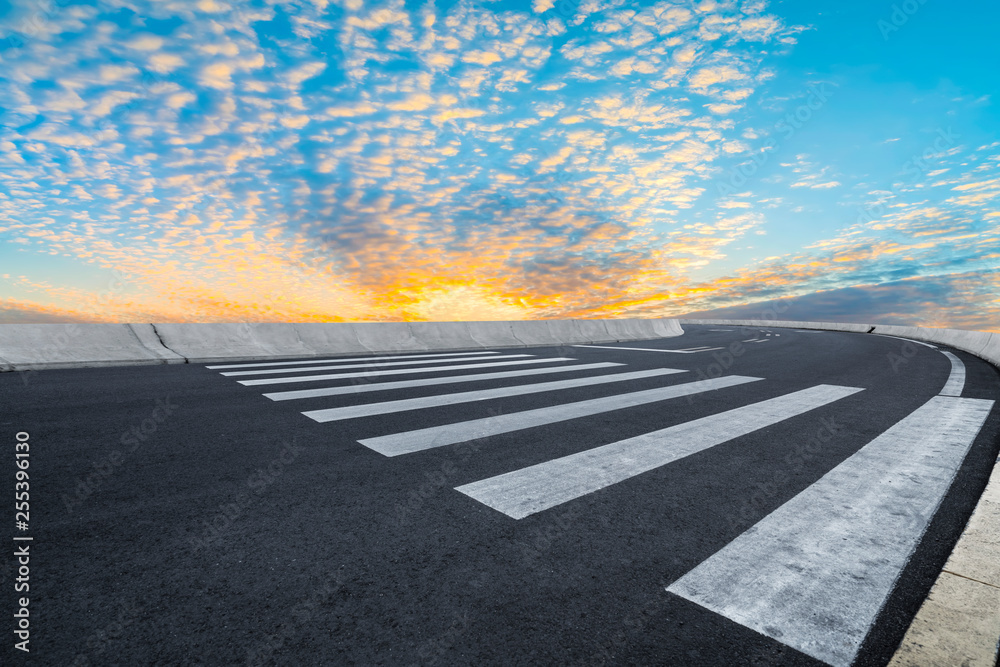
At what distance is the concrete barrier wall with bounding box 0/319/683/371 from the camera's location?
8731 mm

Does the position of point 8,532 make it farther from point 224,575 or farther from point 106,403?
point 106,403

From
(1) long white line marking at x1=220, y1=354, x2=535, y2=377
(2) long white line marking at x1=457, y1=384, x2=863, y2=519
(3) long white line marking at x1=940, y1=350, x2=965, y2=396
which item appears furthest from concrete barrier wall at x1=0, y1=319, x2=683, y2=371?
(3) long white line marking at x1=940, y1=350, x2=965, y2=396

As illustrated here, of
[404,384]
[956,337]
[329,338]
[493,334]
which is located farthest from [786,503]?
[956,337]

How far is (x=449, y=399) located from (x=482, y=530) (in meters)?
3.52

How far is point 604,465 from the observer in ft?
11.8

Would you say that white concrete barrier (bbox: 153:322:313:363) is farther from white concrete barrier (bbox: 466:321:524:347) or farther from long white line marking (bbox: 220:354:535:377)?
white concrete barrier (bbox: 466:321:524:347)

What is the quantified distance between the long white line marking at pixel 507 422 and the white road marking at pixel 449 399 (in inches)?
36.1

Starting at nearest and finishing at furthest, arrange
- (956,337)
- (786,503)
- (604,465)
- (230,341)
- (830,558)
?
(830,558), (786,503), (604,465), (230,341), (956,337)

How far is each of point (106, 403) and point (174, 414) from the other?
4.10 ft

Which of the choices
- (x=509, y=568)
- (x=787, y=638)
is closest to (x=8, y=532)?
(x=509, y=568)

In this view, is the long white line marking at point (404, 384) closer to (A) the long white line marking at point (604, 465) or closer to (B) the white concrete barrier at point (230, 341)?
(A) the long white line marking at point (604, 465)

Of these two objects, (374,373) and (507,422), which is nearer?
(507,422)

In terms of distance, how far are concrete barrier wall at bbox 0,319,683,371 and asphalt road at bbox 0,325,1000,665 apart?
4.04m

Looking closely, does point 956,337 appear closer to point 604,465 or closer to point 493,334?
point 493,334
